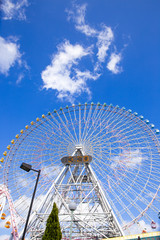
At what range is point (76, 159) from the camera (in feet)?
88.3

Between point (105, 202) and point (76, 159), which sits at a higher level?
point (76, 159)

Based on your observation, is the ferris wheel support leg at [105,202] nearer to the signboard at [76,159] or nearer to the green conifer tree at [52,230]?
the signboard at [76,159]

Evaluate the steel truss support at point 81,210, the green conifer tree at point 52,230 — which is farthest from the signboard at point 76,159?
the green conifer tree at point 52,230

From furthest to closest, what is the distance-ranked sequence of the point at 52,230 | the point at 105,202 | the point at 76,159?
the point at 76,159
the point at 105,202
the point at 52,230

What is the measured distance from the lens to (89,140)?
2786 centimetres

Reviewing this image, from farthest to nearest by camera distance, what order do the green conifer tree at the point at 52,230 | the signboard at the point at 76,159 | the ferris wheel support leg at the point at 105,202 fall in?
the signboard at the point at 76,159, the ferris wheel support leg at the point at 105,202, the green conifer tree at the point at 52,230

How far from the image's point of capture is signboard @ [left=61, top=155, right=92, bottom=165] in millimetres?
26631

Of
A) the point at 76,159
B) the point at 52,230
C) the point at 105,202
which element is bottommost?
the point at 52,230

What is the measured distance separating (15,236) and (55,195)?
6240 millimetres

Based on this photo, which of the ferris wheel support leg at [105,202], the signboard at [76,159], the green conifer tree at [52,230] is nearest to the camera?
the green conifer tree at [52,230]

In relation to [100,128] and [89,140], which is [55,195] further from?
[100,128]

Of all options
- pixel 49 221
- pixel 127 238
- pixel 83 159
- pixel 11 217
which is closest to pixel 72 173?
pixel 83 159

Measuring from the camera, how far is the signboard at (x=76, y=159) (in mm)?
26631

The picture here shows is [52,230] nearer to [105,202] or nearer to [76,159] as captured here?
[105,202]
